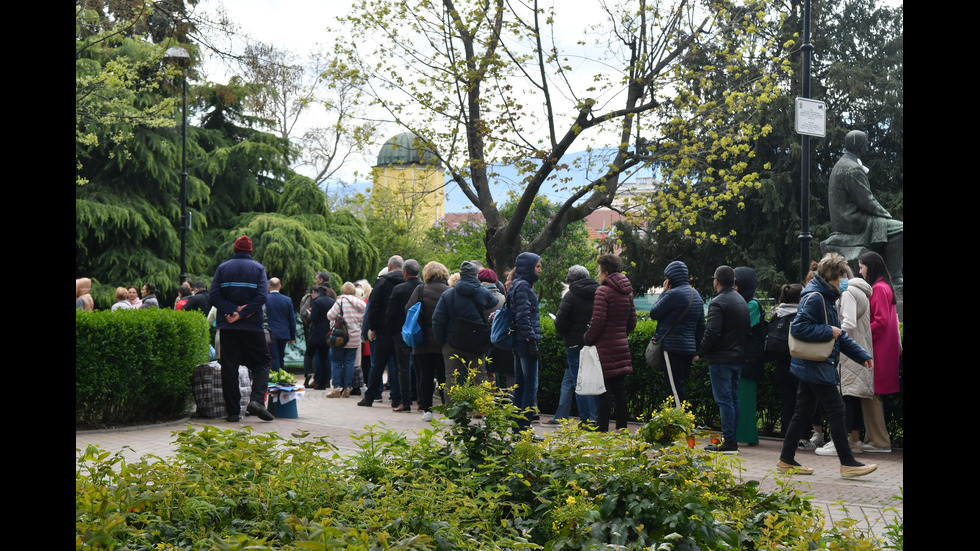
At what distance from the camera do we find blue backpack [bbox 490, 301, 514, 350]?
10.6 meters

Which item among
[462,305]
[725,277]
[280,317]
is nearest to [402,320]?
[462,305]

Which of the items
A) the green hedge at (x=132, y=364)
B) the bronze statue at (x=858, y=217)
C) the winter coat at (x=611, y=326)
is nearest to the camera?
the winter coat at (x=611, y=326)

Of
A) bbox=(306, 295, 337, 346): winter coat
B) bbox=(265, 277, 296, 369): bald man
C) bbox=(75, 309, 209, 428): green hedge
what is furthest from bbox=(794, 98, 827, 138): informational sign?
bbox=(265, 277, 296, 369): bald man

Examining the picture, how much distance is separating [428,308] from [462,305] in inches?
43.9

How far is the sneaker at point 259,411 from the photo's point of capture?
10.8 meters

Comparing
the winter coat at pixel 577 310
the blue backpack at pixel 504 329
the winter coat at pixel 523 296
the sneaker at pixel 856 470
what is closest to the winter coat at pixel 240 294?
the blue backpack at pixel 504 329

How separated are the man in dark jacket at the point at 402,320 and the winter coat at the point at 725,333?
4.42 metres

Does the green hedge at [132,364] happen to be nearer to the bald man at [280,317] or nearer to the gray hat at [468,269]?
the gray hat at [468,269]

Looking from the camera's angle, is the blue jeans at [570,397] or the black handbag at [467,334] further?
the black handbag at [467,334]

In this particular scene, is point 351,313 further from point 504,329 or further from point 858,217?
point 858,217

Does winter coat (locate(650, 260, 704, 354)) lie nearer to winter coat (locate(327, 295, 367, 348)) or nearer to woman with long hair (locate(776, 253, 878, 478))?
woman with long hair (locate(776, 253, 878, 478))

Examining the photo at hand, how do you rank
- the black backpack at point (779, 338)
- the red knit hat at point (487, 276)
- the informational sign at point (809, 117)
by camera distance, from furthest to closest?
the informational sign at point (809, 117) < the red knit hat at point (487, 276) < the black backpack at point (779, 338)

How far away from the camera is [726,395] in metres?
9.21

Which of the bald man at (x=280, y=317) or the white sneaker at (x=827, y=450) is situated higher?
the bald man at (x=280, y=317)
